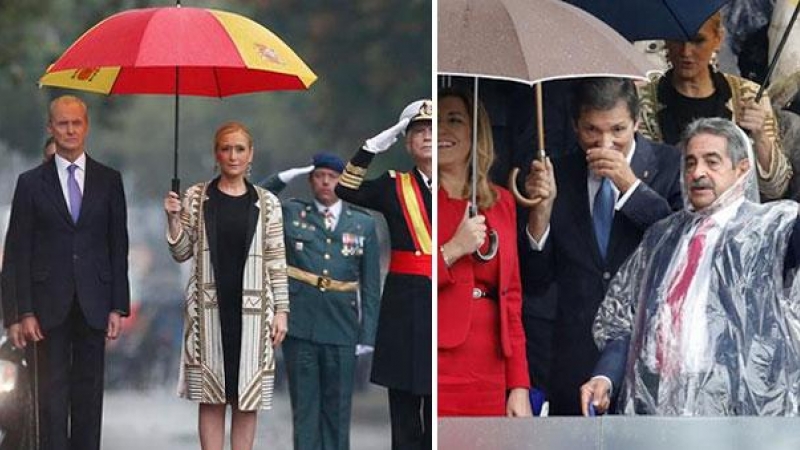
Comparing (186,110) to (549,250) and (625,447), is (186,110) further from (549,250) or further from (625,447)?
(625,447)

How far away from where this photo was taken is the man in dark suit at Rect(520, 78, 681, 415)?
9133mm

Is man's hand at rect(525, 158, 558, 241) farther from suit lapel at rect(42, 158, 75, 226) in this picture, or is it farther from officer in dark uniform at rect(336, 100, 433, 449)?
suit lapel at rect(42, 158, 75, 226)

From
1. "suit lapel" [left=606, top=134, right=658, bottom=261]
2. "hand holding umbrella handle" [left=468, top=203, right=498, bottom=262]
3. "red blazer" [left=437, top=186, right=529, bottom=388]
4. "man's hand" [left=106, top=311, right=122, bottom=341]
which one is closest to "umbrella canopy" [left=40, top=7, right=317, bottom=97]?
"man's hand" [left=106, top=311, right=122, bottom=341]

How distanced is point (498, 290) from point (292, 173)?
1262mm

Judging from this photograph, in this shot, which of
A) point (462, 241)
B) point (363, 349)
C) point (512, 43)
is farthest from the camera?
point (462, 241)

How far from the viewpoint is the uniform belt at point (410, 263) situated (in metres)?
8.45

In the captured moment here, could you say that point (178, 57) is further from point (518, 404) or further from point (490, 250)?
point (518, 404)

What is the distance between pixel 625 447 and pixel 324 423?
1.54 metres

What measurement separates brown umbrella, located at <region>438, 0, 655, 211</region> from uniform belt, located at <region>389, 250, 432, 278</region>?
822 mm

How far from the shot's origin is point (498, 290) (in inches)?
355

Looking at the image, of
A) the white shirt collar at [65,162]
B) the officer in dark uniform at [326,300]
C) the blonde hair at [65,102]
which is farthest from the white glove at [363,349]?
the blonde hair at [65,102]

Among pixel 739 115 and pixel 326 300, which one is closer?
pixel 326 300

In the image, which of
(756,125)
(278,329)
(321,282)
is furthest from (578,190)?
(278,329)

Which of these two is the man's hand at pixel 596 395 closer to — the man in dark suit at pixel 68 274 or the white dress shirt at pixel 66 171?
the man in dark suit at pixel 68 274
